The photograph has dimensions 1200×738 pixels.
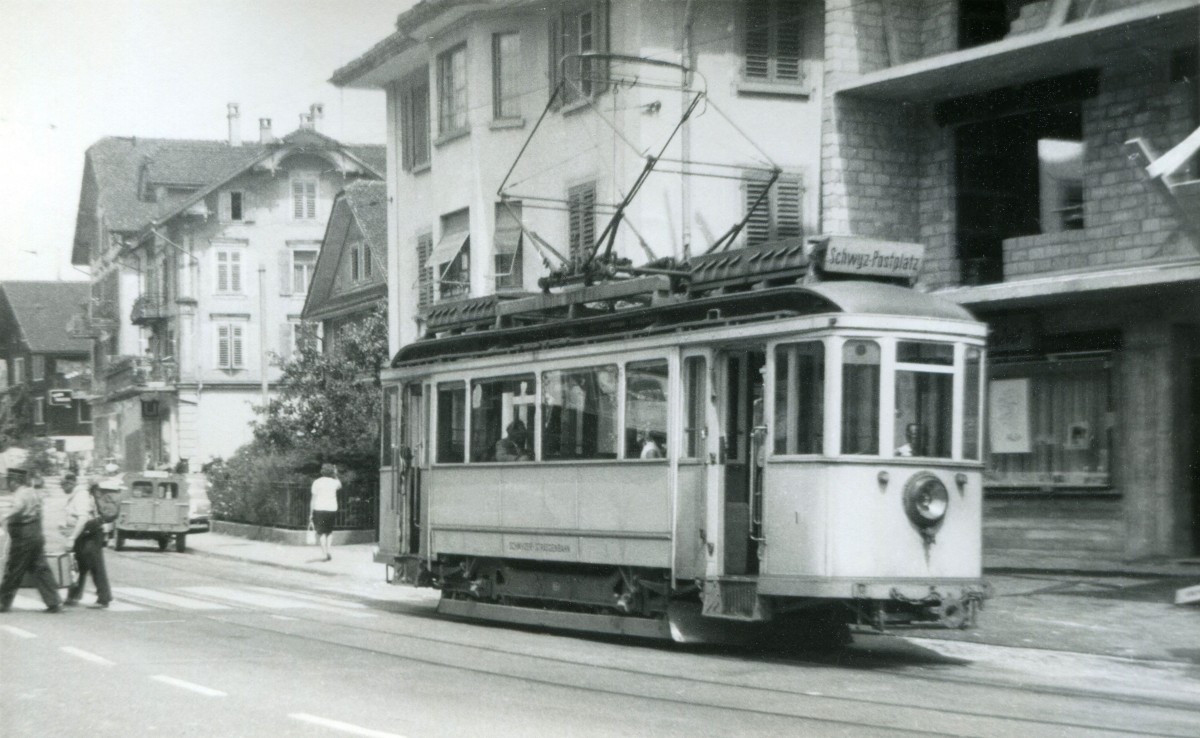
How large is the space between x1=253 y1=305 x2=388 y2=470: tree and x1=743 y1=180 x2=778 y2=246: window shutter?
1037 cm

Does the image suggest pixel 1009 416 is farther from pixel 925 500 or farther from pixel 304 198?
pixel 304 198

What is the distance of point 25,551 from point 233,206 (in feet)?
151

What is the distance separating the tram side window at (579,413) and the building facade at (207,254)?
4353 centimetres

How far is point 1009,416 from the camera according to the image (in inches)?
802

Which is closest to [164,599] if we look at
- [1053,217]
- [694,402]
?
[694,402]

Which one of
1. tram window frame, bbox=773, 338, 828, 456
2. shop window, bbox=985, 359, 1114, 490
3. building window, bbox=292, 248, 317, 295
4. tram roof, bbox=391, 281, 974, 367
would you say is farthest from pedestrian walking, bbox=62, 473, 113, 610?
building window, bbox=292, 248, 317, 295

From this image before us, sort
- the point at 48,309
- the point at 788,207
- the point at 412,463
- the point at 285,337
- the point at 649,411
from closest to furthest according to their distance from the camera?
1. the point at 649,411
2. the point at 412,463
3. the point at 788,207
4. the point at 285,337
5. the point at 48,309

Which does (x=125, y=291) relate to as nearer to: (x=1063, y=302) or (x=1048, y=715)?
(x=1063, y=302)

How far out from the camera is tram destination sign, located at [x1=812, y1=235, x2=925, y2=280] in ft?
44.2

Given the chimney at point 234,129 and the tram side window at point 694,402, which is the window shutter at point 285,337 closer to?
the chimney at point 234,129

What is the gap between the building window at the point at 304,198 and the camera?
6141cm

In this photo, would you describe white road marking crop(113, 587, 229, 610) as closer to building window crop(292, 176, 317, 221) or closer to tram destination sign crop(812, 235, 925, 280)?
tram destination sign crop(812, 235, 925, 280)

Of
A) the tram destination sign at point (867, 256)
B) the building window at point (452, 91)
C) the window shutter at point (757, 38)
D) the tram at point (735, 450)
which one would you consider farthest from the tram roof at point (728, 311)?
the building window at point (452, 91)

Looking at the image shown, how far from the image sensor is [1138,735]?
9.39 metres
